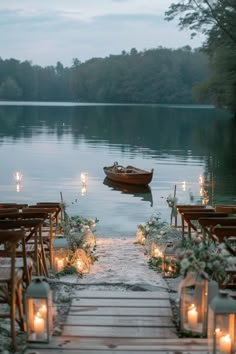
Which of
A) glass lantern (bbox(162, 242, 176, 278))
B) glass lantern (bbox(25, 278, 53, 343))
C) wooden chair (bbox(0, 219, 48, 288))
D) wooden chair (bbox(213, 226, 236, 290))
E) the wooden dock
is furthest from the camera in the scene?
glass lantern (bbox(162, 242, 176, 278))

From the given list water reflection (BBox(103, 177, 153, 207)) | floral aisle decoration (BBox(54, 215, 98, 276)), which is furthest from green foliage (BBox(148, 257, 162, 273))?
water reflection (BBox(103, 177, 153, 207))

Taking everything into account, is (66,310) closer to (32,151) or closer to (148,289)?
(148,289)

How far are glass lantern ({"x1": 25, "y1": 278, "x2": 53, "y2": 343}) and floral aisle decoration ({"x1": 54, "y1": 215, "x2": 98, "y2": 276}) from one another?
3.12 metres

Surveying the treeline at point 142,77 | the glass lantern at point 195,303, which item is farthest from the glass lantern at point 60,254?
the treeline at point 142,77

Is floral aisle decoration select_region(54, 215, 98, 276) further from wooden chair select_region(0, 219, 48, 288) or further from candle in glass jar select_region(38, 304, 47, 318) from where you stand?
candle in glass jar select_region(38, 304, 47, 318)

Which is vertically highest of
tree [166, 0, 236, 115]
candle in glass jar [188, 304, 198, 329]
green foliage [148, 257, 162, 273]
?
tree [166, 0, 236, 115]

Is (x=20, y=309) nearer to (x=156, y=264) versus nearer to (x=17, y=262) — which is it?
(x=17, y=262)

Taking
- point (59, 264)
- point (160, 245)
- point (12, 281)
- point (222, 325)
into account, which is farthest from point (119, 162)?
point (222, 325)

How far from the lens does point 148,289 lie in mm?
7988

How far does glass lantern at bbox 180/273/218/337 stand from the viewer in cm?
607

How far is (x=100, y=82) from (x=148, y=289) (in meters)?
181

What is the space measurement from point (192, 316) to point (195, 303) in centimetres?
13

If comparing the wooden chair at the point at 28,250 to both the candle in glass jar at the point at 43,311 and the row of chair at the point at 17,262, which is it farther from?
the candle in glass jar at the point at 43,311

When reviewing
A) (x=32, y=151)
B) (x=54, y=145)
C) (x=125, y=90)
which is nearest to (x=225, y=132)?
(x=54, y=145)
